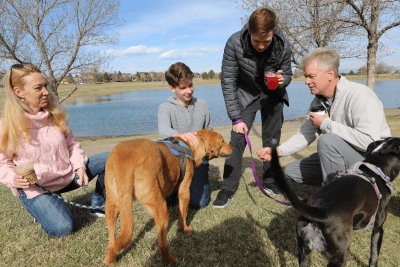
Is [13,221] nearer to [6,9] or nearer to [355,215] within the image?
[355,215]

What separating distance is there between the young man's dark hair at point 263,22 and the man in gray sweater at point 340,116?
0.66 meters

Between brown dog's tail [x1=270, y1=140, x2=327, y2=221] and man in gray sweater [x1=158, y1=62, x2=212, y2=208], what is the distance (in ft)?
5.85

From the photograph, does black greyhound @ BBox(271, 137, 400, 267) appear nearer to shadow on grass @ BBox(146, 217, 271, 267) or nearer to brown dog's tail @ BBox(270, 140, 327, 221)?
brown dog's tail @ BBox(270, 140, 327, 221)

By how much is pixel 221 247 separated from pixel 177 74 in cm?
261

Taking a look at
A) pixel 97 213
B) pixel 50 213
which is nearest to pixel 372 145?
pixel 97 213

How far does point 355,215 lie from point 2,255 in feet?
13.3

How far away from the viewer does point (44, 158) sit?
3.21 meters

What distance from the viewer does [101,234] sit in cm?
327

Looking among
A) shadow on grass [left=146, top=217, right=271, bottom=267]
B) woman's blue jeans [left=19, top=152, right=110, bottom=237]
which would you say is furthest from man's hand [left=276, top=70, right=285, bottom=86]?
woman's blue jeans [left=19, top=152, right=110, bottom=237]

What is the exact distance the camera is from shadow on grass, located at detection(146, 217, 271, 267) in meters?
2.69

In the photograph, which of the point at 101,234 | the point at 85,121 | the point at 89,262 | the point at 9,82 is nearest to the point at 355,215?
the point at 89,262

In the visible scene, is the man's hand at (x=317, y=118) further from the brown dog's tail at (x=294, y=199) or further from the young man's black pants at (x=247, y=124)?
the brown dog's tail at (x=294, y=199)

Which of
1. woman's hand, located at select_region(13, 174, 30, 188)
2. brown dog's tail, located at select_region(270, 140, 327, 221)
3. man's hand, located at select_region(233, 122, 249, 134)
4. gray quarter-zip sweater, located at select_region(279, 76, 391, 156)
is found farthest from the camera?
man's hand, located at select_region(233, 122, 249, 134)

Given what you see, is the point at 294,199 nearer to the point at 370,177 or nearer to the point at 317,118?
the point at 370,177
